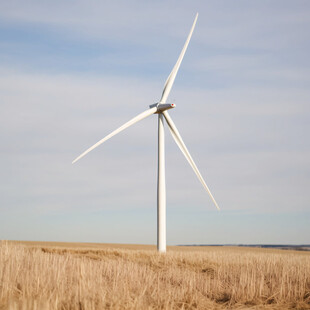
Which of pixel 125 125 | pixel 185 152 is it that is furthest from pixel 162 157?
pixel 125 125

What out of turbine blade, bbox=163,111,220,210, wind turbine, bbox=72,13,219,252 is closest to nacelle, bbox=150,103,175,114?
wind turbine, bbox=72,13,219,252

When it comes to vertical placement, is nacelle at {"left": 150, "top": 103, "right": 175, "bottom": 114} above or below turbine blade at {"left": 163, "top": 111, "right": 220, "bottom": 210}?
above

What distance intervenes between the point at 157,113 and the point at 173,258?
12.1m

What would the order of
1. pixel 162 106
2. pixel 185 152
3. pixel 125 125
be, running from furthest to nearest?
pixel 162 106 < pixel 185 152 < pixel 125 125

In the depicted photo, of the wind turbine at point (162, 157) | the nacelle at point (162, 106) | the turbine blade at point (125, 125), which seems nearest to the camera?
the turbine blade at point (125, 125)

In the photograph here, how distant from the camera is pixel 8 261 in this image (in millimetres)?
13523

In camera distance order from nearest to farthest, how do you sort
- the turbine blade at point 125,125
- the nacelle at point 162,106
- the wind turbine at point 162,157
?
1. the turbine blade at point 125,125
2. the wind turbine at point 162,157
3. the nacelle at point 162,106

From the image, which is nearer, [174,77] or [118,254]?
[118,254]

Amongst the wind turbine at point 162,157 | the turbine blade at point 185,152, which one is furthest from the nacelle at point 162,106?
the turbine blade at point 185,152

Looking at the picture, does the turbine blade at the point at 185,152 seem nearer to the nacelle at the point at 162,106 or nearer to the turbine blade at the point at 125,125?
the nacelle at the point at 162,106

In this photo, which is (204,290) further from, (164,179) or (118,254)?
(164,179)

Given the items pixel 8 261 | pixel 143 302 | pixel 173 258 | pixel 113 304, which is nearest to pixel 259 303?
pixel 143 302

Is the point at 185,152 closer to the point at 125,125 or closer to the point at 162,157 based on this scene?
the point at 162,157

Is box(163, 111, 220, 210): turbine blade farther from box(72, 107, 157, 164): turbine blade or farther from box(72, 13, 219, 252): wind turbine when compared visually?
box(72, 107, 157, 164): turbine blade
